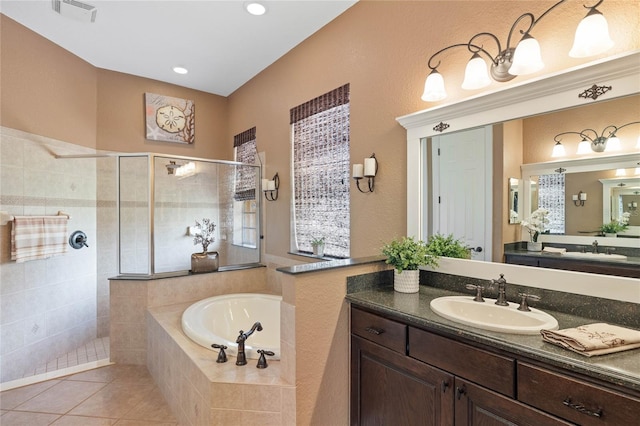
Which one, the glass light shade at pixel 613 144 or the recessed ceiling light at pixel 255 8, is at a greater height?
the recessed ceiling light at pixel 255 8

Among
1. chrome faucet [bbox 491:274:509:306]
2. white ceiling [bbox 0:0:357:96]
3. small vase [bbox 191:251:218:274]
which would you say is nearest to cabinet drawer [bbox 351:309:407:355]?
chrome faucet [bbox 491:274:509:306]

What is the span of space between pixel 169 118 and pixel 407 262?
3.70 metres

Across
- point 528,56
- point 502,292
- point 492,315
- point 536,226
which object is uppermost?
point 528,56

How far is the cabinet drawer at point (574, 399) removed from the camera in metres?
0.91

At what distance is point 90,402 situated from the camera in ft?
7.71

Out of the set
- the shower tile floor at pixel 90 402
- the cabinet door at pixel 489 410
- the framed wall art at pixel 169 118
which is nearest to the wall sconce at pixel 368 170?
the cabinet door at pixel 489 410

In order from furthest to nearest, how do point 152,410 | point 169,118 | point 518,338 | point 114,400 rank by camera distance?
point 169,118
point 114,400
point 152,410
point 518,338

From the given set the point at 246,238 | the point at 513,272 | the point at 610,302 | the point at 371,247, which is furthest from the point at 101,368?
the point at 610,302

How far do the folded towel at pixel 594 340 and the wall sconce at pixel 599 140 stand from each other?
79 cm

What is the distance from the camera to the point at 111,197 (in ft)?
12.2

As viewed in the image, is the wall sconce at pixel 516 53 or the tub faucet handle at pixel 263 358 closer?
the wall sconce at pixel 516 53

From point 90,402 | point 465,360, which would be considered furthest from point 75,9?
point 465,360

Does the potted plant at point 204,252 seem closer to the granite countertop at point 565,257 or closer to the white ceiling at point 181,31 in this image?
the white ceiling at point 181,31

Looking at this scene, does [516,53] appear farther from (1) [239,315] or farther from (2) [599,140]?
(1) [239,315]
